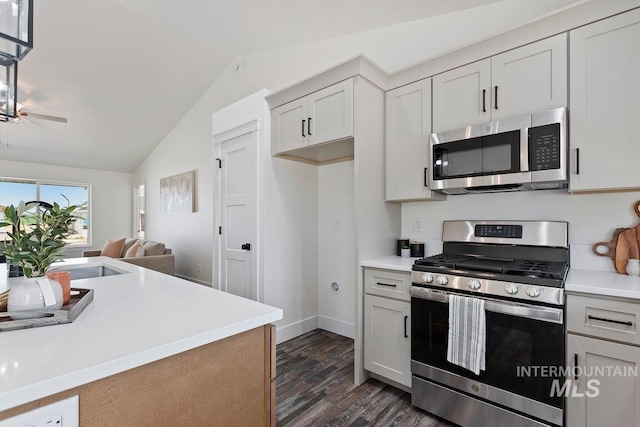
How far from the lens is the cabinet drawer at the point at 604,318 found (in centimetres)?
135

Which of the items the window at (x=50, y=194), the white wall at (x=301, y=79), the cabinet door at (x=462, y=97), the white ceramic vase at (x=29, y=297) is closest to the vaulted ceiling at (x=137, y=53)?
the white wall at (x=301, y=79)

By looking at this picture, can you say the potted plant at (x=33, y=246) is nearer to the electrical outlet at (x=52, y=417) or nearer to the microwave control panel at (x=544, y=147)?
the electrical outlet at (x=52, y=417)

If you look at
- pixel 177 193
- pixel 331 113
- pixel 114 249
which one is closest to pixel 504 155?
pixel 331 113

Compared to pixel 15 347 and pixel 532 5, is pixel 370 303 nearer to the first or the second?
pixel 15 347

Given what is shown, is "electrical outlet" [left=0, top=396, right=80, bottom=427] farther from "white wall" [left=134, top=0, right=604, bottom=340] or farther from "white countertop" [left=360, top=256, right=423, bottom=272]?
"white wall" [left=134, top=0, right=604, bottom=340]

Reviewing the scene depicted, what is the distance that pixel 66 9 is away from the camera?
3.44 metres

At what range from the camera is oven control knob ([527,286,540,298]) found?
60.6 inches

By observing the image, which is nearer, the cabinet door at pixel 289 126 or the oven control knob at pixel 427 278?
the oven control knob at pixel 427 278

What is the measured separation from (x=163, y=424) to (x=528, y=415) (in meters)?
1.73

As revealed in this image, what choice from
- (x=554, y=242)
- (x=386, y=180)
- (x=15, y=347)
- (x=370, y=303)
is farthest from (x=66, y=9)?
(x=554, y=242)

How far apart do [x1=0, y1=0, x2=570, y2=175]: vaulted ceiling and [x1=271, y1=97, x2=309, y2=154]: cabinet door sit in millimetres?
808

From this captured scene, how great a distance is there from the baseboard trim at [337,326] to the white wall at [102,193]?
6068 millimetres

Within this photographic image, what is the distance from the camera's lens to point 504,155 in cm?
193

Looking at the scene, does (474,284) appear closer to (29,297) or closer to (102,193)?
(29,297)
